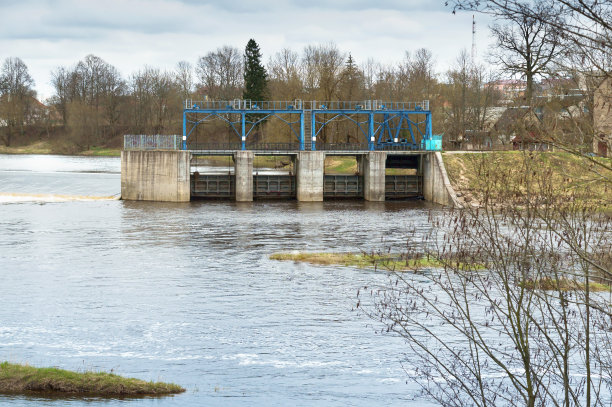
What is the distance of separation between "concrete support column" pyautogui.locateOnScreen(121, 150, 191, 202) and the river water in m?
12.3

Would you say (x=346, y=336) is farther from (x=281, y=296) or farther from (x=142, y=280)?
(x=142, y=280)

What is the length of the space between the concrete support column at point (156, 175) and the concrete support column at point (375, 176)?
15.5 meters

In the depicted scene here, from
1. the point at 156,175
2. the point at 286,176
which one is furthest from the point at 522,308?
the point at 286,176

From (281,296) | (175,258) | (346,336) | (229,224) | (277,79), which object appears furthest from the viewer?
(277,79)

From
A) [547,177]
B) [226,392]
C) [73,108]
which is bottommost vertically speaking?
[226,392]

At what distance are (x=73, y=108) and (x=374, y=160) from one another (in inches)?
3577

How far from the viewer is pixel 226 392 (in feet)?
61.6

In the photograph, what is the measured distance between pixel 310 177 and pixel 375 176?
5668mm

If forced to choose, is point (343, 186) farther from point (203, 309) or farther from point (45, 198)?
point (203, 309)

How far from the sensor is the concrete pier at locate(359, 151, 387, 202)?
66.8 meters

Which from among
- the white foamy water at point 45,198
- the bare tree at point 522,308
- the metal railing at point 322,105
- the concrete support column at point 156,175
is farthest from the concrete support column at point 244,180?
the bare tree at point 522,308

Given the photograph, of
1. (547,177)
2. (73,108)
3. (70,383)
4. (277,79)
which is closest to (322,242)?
(70,383)

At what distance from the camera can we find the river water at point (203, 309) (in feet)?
64.7

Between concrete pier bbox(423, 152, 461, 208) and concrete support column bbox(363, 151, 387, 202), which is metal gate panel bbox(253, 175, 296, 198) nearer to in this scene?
concrete support column bbox(363, 151, 387, 202)
